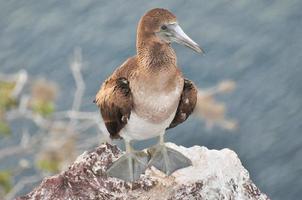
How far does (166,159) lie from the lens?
21.8 ft

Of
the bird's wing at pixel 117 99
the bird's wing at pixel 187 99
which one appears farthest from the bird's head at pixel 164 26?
the bird's wing at pixel 187 99

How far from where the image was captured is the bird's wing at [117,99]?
6520mm

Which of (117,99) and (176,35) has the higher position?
(176,35)

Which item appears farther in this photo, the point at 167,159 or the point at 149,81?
the point at 167,159

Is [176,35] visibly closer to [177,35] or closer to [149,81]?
[177,35]

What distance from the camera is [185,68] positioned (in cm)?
1975

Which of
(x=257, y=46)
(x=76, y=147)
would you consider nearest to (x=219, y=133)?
(x=257, y=46)

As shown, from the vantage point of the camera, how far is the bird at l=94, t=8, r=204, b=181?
6.27 m

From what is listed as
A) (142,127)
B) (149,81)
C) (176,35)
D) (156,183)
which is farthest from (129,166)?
(176,35)

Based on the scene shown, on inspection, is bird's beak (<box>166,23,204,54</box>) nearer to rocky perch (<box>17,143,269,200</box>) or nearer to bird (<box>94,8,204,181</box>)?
bird (<box>94,8,204,181</box>)

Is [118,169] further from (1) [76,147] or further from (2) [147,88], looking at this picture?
(1) [76,147]

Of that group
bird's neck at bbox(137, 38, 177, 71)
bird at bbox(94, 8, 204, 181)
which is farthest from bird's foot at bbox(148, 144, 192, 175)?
bird's neck at bbox(137, 38, 177, 71)

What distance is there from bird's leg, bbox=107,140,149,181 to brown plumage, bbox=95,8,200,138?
1.12 ft

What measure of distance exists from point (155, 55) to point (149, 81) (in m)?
0.21
